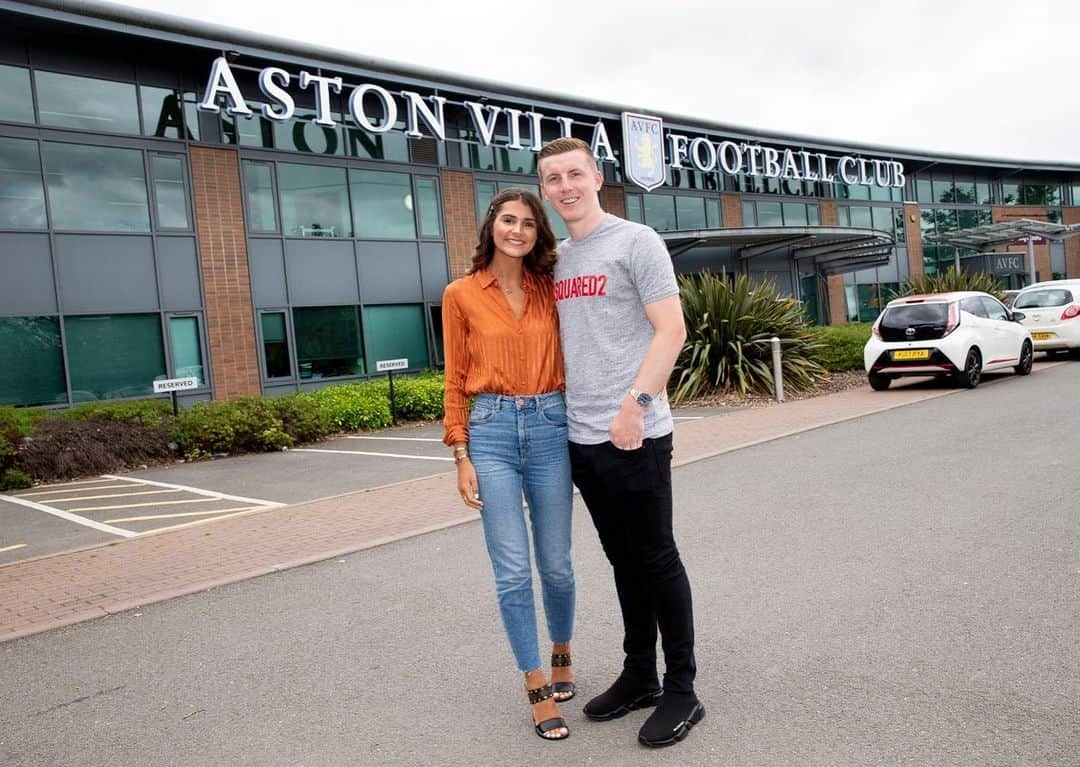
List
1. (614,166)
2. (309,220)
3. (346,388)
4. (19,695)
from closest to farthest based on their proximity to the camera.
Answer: (19,695)
(346,388)
(309,220)
(614,166)

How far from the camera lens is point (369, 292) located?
18219mm

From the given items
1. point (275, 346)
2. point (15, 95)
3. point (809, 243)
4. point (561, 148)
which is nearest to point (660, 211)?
point (809, 243)

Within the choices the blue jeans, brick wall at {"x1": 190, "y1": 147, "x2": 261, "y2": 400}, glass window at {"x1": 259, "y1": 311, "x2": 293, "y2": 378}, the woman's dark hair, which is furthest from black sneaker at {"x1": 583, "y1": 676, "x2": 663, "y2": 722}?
glass window at {"x1": 259, "y1": 311, "x2": 293, "y2": 378}

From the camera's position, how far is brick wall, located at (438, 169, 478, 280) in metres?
19.6

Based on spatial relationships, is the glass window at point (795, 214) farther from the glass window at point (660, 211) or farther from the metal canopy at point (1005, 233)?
the glass window at point (660, 211)

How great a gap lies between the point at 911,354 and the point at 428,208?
1036 cm

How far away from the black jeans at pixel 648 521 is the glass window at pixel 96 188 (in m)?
14.0

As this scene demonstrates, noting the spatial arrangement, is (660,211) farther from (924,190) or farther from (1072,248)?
(1072,248)

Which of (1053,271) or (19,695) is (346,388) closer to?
(19,695)

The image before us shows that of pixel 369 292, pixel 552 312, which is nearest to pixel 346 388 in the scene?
pixel 369 292

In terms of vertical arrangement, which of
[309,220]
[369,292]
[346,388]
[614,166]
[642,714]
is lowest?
[642,714]

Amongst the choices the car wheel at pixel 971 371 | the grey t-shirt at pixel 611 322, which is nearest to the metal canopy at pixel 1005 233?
the car wheel at pixel 971 371

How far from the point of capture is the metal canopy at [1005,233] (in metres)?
29.0

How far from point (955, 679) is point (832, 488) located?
3.77 metres
